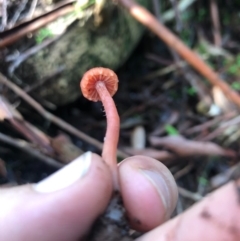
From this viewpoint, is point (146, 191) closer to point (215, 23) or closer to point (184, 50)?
point (184, 50)

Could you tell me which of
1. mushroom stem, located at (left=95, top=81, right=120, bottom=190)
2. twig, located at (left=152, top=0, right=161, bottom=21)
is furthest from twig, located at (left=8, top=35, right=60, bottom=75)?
mushroom stem, located at (left=95, top=81, right=120, bottom=190)

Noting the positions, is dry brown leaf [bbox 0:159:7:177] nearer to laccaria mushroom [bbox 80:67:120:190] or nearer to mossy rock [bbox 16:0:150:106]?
mossy rock [bbox 16:0:150:106]

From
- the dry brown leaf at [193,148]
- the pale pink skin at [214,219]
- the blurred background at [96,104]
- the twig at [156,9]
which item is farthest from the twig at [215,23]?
the pale pink skin at [214,219]

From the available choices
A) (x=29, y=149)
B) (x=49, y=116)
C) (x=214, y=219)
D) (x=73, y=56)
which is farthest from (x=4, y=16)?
(x=214, y=219)

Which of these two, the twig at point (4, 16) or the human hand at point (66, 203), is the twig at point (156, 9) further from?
the human hand at point (66, 203)

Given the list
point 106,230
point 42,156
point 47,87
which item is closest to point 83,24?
point 47,87

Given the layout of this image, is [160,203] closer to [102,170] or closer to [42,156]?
[102,170]
